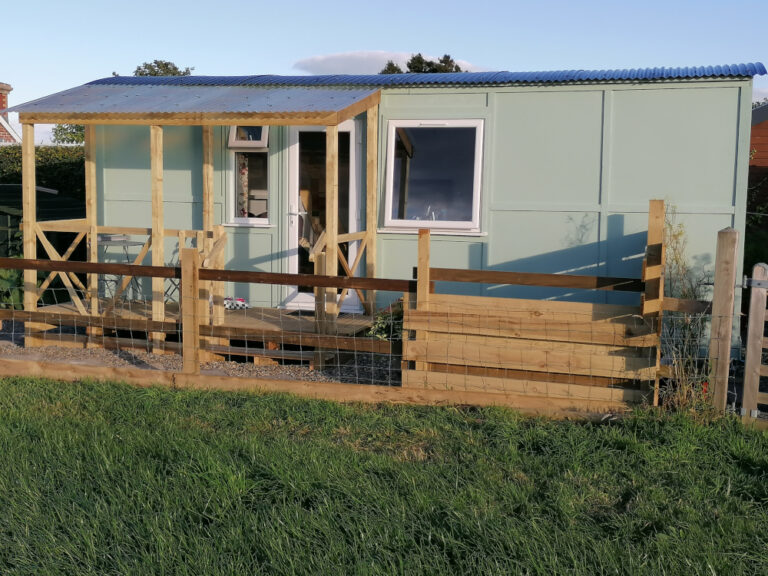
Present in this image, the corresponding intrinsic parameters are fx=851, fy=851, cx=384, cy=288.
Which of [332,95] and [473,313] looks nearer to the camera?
[473,313]

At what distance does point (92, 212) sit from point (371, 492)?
6211mm

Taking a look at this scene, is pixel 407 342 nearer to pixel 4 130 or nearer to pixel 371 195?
pixel 371 195

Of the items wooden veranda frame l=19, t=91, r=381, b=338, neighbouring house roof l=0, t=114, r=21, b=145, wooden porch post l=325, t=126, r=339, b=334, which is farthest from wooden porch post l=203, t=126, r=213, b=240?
neighbouring house roof l=0, t=114, r=21, b=145

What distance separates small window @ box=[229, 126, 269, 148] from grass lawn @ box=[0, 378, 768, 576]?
406 cm

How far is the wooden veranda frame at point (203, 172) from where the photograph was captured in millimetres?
7863

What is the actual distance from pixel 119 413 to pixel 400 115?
4560 mm

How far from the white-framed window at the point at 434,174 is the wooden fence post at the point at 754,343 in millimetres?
3476

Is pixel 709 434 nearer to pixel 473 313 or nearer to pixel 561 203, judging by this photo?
pixel 473 313

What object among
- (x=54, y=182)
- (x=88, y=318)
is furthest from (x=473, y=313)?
(x=54, y=182)

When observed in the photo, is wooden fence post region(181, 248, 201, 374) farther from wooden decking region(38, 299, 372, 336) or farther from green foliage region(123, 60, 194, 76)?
green foliage region(123, 60, 194, 76)

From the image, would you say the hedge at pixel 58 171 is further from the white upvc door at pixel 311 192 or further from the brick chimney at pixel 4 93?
the brick chimney at pixel 4 93

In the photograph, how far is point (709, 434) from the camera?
18.0 ft

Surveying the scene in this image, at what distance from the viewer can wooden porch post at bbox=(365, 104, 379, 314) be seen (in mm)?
8867

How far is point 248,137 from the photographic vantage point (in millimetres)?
9531
